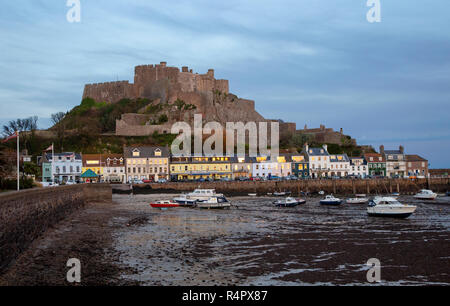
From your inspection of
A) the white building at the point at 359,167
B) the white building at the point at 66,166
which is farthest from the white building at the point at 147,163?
the white building at the point at 359,167

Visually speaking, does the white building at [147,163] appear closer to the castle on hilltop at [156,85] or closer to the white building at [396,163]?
the castle on hilltop at [156,85]

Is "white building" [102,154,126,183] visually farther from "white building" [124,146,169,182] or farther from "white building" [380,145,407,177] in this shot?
"white building" [380,145,407,177]

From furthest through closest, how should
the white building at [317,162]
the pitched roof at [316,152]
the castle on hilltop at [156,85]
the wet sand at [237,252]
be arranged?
the castle on hilltop at [156,85] → the pitched roof at [316,152] → the white building at [317,162] → the wet sand at [237,252]

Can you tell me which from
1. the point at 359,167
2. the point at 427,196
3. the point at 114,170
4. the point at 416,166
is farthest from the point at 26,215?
the point at 416,166

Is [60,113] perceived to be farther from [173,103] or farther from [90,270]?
[90,270]

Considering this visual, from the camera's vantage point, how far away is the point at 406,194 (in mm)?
70250

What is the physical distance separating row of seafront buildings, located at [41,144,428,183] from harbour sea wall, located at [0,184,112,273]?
50.8 metres

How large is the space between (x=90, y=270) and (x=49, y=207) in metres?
10.7

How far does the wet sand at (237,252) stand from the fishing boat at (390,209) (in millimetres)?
1620

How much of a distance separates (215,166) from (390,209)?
Result: 185 feet

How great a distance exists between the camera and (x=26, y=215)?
20047 mm

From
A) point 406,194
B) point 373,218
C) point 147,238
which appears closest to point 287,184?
point 406,194

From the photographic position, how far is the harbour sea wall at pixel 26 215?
16312mm
